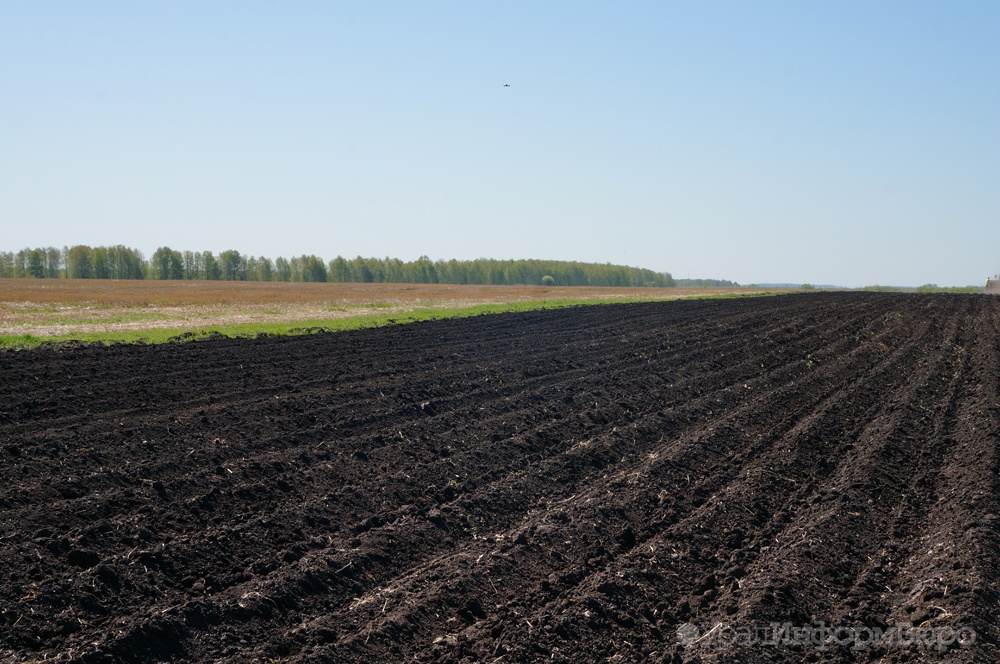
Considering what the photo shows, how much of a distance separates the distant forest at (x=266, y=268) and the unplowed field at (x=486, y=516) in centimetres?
12185

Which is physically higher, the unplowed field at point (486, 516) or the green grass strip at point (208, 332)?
the green grass strip at point (208, 332)

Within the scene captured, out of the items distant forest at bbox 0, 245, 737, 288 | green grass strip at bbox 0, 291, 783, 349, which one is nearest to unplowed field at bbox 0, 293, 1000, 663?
green grass strip at bbox 0, 291, 783, 349

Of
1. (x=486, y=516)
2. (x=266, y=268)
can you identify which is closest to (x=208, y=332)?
(x=486, y=516)

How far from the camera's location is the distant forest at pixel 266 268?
124 m

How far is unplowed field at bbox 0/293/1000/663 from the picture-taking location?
5.09 metres

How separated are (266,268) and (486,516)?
13691 cm

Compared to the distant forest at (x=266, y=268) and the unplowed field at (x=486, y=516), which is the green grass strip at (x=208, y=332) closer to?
the unplowed field at (x=486, y=516)

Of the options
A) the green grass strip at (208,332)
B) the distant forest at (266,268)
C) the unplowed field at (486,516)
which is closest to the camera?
the unplowed field at (486,516)

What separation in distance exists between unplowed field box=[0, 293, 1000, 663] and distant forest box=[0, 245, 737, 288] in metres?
122

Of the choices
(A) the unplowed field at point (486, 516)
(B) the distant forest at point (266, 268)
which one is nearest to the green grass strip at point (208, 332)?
(A) the unplowed field at point (486, 516)

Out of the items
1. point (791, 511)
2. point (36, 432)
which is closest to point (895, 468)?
point (791, 511)

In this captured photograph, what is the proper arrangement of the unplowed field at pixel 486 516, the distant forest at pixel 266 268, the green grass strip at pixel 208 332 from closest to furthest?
the unplowed field at pixel 486 516
the green grass strip at pixel 208 332
the distant forest at pixel 266 268

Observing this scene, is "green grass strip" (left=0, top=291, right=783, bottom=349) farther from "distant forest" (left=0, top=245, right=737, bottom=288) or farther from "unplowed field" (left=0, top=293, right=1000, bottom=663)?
"distant forest" (left=0, top=245, right=737, bottom=288)

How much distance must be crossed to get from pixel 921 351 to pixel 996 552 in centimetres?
1584
